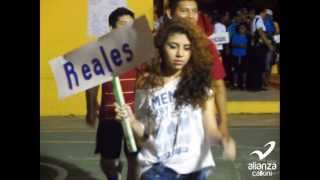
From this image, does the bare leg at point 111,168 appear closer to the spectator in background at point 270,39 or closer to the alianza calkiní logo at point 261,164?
the alianza calkiní logo at point 261,164

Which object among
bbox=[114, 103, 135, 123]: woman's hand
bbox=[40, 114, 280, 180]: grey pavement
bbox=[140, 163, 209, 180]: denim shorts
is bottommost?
bbox=[140, 163, 209, 180]: denim shorts

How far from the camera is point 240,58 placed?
519 cm

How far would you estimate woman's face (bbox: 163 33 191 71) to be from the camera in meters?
5.11

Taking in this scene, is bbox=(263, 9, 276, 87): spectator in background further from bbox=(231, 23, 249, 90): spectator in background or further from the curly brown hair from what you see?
the curly brown hair

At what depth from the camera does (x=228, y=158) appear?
206 inches

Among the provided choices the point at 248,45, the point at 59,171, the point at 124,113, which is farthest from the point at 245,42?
the point at 59,171

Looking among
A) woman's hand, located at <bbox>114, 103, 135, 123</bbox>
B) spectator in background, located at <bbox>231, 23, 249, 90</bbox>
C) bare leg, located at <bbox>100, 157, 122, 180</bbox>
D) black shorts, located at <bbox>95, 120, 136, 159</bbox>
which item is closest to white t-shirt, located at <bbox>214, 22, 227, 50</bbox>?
spectator in background, located at <bbox>231, 23, 249, 90</bbox>

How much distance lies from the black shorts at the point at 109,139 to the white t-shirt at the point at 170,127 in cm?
22

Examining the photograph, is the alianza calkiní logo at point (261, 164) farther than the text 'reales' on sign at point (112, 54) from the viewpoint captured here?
Yes

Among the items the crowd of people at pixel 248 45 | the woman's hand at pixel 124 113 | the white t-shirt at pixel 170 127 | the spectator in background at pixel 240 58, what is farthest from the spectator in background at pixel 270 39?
the woman's hand at pixel 124 113

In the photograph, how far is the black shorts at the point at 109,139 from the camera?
17.0 ft
